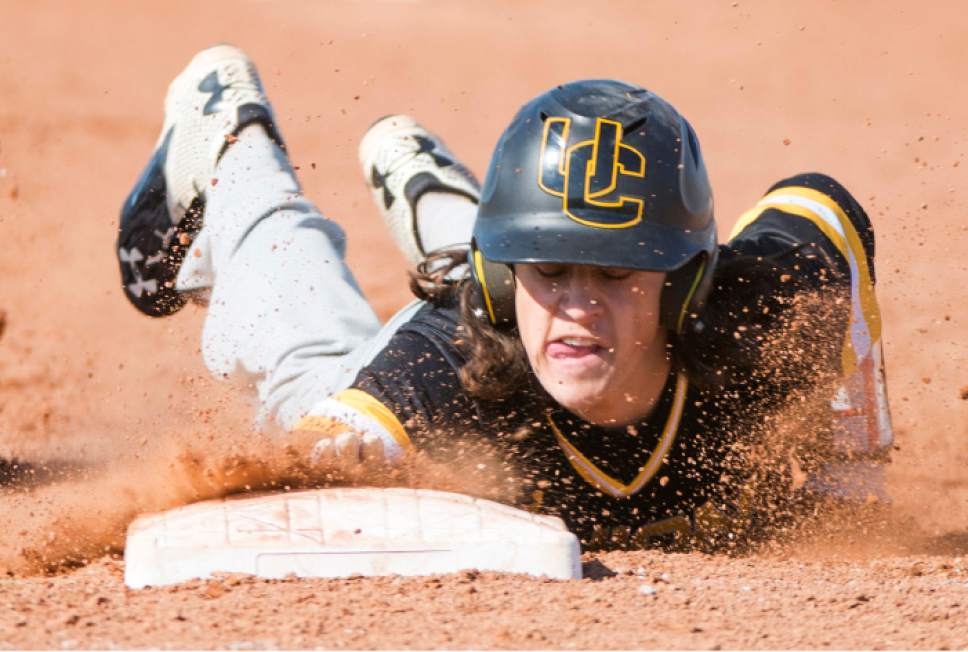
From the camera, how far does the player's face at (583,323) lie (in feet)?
11.5

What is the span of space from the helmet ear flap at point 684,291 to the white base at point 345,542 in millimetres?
825

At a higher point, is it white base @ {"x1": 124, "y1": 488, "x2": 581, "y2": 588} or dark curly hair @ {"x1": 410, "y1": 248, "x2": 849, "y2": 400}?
dark curly hair @ {"x1": 410, "y1": 248, "x2": 849, "y2": 400}

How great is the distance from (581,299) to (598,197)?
0.27 meters

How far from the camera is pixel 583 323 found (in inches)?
137

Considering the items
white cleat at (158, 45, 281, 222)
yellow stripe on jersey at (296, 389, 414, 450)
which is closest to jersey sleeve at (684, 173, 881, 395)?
yellow stripe on jersey at (296, 389, 414, 450)

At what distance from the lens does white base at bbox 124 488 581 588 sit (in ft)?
9.48

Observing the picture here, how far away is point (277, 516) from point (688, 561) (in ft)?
3.39

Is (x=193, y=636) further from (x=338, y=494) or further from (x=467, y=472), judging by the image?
(x=467, y=472)

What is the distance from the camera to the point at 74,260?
820 centimetres

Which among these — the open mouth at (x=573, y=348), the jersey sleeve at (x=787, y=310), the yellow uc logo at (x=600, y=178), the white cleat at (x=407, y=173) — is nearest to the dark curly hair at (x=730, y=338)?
the jersey sleeve at (x=787, y=310)

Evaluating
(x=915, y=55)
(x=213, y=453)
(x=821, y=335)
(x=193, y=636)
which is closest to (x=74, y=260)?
(x=213, y=453)

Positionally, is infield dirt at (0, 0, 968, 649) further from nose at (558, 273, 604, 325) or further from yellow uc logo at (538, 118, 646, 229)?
yellow uc logo at (538, 118, 646, 229)

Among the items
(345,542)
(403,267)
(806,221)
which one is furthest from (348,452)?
(403,267)

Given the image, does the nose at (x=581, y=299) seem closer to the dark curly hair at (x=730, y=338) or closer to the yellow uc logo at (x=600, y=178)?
the yellow uc logo at (x=600, y=178)
